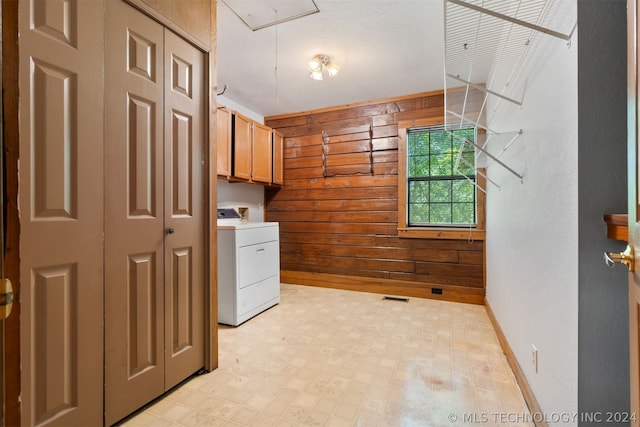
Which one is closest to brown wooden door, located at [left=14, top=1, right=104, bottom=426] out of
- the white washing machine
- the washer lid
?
the white washing machine

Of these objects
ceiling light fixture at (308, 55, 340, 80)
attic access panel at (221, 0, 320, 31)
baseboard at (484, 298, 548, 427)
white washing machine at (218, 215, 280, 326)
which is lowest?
baseboard at (484, 298, 548, 427)

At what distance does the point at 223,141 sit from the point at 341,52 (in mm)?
1482

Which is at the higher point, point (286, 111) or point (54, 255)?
point (286, 111)

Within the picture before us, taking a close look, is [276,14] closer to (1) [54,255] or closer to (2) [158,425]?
(1) [54,255]

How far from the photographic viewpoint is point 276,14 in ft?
7.04

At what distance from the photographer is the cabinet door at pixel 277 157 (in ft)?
13.4

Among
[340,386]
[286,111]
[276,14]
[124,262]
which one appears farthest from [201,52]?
[286,111]

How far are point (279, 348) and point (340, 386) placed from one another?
25.2 inches

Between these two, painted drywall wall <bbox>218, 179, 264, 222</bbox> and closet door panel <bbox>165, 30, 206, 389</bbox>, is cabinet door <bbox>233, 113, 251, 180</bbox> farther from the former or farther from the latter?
closet door panel <bbox>165, 30, 206, 389</bbox>

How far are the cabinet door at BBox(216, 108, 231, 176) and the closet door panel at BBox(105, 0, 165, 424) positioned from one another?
1570mm

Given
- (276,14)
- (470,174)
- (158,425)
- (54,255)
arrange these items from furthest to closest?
(470,174) < (276,14) < (158,425) < (54,255)

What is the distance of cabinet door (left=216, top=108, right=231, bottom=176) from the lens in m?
3.13

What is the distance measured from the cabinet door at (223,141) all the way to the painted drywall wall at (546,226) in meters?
2.57

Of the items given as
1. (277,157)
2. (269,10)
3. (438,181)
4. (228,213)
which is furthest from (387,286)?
(269,10)
